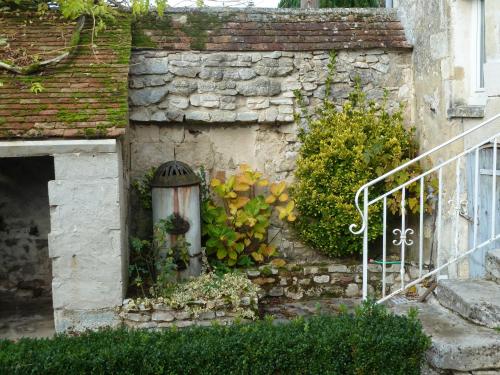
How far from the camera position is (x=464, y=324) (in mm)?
4414

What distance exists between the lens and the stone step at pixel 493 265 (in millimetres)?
4875

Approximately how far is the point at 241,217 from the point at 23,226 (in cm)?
277

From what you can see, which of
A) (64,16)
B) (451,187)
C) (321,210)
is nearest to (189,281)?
(321,210)

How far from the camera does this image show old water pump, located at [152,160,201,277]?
6.75 meters

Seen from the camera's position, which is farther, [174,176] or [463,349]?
[174,176]

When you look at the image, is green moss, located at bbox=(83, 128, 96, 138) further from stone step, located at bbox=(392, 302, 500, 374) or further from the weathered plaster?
stone step, located at bbox=(392, 302, 500, 374)

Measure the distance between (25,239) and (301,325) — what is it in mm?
4561

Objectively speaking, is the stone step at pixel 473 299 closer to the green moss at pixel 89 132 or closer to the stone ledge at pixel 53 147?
the stone ledge at pixel 53 147

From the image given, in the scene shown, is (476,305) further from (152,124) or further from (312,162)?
(152,124)

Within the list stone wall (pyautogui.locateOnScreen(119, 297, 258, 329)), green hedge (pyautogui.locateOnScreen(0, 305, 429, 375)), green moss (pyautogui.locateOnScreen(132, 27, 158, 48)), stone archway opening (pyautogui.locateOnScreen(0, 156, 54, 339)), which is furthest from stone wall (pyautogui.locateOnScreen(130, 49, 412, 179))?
green hedge (pyautogui.locateOnScreen(0, 305, 429, 375))

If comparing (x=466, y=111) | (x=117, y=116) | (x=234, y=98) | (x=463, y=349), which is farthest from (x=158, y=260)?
(x=466, y=111)

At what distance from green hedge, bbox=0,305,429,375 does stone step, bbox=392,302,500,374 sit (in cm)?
11

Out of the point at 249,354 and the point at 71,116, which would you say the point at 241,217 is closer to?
the point at 71,116

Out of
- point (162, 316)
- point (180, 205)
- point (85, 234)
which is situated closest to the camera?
point (85, 234)
